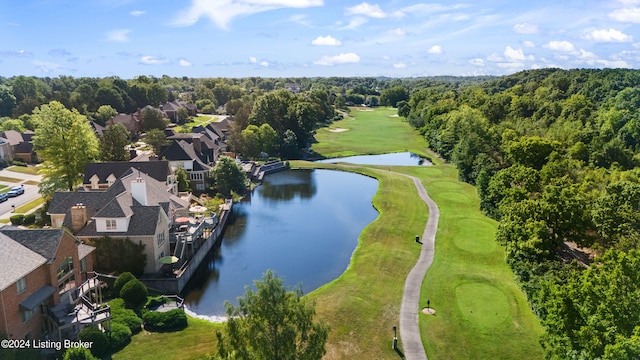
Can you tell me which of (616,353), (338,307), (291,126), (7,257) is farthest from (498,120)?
(7,257)

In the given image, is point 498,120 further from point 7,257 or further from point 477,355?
point 7,257

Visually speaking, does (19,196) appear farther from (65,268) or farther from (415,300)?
(415,300)

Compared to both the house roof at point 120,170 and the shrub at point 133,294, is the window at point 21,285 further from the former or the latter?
the house roof at point 120,170

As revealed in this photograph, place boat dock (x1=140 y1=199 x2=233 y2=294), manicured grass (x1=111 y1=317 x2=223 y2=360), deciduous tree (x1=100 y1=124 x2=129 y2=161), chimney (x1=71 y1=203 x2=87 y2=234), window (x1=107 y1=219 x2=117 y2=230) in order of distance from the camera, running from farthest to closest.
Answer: deciduous tree (x1=100 y1=124 x2=129 y2=161)
chimney (x1=71 y1=203 x2=87 y2=234)
window (x1=107 y1=219 x2=117 y2=230)
boat dock (x1=140 y1=199 x2=233 y2=294)
manicured grass (x1=111 y1=317 x2=223 y2=360)

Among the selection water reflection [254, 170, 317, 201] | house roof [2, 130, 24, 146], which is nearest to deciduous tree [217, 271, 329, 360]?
water reflection [254, 170, 317, 201]

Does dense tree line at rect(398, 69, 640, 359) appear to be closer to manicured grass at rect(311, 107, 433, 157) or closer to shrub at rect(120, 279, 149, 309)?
manicured grass at rect(311, 107, 433, 157)
